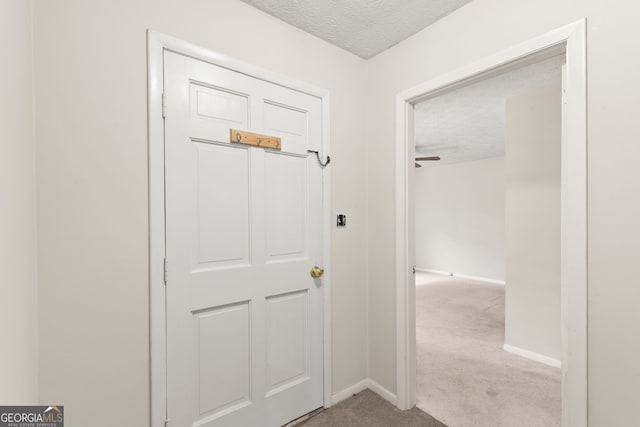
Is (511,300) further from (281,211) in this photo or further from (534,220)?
(281,211)

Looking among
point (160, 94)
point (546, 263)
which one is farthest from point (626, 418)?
point (160, 94)

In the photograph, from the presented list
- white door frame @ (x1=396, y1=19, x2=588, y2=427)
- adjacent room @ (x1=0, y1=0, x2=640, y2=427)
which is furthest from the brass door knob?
white door frame @ (x1=396, y1=19, x2=588, y2=427)

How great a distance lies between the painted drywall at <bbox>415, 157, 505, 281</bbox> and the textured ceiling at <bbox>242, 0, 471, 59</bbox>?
5026mm

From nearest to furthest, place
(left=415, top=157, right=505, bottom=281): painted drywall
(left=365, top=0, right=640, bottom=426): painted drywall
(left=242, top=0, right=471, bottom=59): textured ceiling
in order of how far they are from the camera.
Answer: (left=365, top=0, right=640, bottom=426): painted drywall < (left=242, top=0, right=471, bottom=59): textured ceiling < (left=415, top=157, right=505, bottom=281): painted drywall

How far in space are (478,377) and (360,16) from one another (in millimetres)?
2802

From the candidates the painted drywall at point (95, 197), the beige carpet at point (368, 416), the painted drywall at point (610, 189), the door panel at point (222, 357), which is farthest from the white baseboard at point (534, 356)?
the painted drywall at point (95, 197)

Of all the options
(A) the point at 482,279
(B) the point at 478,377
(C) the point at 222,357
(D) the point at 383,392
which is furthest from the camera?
(A) the point at 482,279

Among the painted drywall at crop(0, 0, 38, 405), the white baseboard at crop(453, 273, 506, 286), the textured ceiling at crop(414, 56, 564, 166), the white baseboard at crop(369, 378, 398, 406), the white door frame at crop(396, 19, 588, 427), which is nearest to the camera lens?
the painted drywall at crop(0, 0, 38, 405)

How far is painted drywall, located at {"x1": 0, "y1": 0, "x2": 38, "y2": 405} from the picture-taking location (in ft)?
1.86

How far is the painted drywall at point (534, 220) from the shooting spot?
248cm

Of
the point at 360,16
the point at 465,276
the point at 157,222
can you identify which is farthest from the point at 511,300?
the point at 465,276

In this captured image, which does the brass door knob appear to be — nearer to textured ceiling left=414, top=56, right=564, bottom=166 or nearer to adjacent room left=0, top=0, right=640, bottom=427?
adjacent room left=0, top=0, right=640, bottom=427

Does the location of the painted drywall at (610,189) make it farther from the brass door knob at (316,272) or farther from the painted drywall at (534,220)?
the painted drywall at (534,220)

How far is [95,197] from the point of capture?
121 cm
